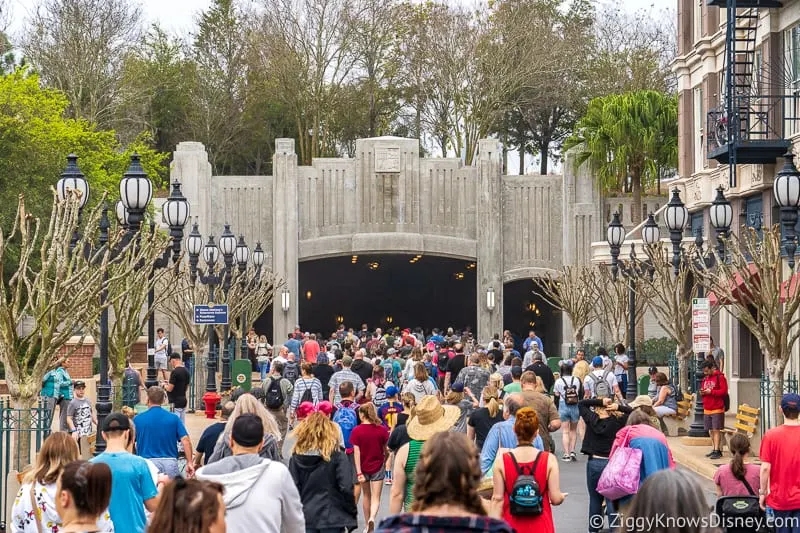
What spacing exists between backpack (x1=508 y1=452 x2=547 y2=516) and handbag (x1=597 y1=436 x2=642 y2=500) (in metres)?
1.26

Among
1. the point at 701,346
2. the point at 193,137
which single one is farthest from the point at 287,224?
the point at 701,346

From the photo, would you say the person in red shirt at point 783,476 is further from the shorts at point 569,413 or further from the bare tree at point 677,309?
the bare tree at point 677,309

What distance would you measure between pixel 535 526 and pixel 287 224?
41.1 m

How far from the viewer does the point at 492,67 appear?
2325 inches

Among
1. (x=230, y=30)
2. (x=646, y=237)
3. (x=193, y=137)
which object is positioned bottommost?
(x=646, y=237)

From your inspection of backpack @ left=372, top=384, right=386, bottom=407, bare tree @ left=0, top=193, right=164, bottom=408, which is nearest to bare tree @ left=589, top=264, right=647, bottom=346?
backpack @ left=372, top=384, right=386, bottom=407

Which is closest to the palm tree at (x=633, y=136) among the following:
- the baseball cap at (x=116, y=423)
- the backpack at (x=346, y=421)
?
the backpack at (x=346, y=421)

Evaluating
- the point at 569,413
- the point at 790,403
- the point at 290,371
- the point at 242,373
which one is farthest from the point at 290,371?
the point at 790,403

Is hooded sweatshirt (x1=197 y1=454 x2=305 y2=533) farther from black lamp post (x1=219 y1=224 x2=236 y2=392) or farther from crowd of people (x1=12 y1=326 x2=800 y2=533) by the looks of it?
black lamp post (x1=219 y1=224 x2=236 y2=392)

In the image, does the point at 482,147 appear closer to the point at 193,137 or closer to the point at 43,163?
the point at 43,163

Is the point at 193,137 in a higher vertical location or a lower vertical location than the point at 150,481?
higher

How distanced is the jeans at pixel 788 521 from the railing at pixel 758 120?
595 inches

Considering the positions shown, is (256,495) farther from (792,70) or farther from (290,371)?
(792,70)

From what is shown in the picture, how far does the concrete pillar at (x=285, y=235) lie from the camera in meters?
48.9
